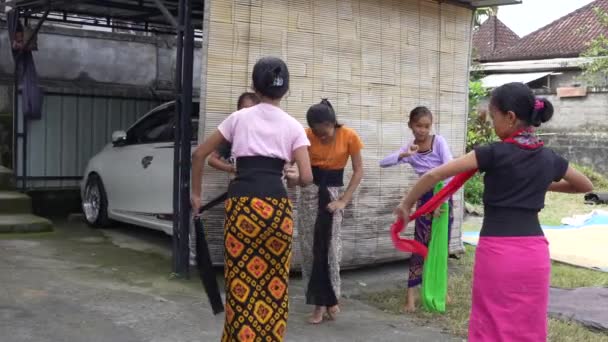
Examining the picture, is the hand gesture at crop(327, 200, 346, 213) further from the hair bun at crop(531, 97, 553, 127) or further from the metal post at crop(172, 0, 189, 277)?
the hair bun at crop(531, 97, 553, 127)

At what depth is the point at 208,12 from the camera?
A: 20.3 ft

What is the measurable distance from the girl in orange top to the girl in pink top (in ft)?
4.86

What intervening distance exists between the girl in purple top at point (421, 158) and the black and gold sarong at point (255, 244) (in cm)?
208

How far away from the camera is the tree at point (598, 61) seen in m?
18.9

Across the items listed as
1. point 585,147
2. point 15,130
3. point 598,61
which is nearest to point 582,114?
point 585,147

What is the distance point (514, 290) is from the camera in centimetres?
350

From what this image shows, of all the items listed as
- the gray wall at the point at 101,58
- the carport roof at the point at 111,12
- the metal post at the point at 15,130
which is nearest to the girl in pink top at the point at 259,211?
the carport roof at the point at 111,12

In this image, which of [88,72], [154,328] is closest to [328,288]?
[154,328]

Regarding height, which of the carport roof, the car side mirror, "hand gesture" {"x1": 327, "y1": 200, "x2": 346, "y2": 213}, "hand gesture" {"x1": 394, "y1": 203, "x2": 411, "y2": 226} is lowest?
"hand gesture" {"x1": 327, "y1": 200, "x2": 346, "y2": 213}

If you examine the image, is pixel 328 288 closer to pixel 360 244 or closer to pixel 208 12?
pixel 360 244

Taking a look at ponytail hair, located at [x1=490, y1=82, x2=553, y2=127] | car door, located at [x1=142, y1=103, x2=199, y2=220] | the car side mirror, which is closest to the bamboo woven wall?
car door, located at [x1=142, y1=103, x2=199, y2=220]

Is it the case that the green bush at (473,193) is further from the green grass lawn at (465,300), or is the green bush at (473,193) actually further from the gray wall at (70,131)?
the gray wall at (70,131)

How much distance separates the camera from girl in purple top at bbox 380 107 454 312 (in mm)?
5840

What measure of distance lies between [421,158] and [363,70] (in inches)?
58.6
